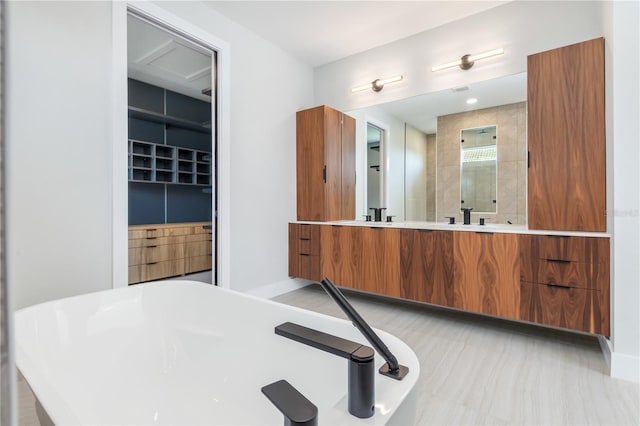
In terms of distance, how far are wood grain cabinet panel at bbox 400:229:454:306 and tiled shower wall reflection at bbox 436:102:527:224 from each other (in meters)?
0.49

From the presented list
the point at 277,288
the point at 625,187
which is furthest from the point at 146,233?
the point at 625,187

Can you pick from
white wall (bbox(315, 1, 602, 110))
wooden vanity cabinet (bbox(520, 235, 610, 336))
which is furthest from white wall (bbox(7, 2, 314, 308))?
wooden vanity cabinet (bbox(520, 235, 610, 336))

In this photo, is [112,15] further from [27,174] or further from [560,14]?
[560,14]

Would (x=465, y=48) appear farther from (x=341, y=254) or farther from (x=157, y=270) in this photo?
(x=157, y=270)

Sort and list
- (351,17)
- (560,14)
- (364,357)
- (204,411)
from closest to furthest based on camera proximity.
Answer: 1. (364,357)
2. (204,411)
3. (560,14)
4. (351,17)

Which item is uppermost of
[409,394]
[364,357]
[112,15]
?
[112,15]

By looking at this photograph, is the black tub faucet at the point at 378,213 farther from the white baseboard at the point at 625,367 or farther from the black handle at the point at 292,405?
the black handle at the point at 292,405

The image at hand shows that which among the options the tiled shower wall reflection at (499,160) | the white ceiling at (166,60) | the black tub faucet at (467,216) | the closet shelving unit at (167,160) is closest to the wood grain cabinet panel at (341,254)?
the tiled shower wall reflection at (499,160)

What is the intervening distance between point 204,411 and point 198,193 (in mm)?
3708

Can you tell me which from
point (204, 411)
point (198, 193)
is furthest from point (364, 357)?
point (198, 193)

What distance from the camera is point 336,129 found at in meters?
3.63

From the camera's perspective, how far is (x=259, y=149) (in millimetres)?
3354

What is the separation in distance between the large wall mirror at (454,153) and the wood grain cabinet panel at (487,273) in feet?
1.43

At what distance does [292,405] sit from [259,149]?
9.67ft
